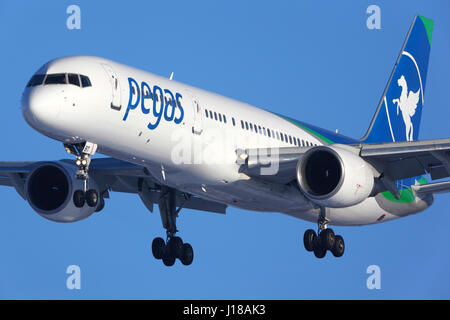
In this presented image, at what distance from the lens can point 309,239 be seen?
37938mm

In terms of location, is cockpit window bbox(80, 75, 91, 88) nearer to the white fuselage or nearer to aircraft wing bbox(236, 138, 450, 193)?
the white fuselage

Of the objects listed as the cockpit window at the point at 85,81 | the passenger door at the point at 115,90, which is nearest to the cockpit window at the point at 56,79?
the cockpit window at the point at 85,81

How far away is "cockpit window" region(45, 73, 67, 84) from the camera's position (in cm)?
2984

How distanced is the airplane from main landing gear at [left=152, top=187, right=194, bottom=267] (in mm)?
40

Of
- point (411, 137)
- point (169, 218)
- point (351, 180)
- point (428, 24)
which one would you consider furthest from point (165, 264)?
point (428, 24)

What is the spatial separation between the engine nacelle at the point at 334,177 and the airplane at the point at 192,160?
3cm

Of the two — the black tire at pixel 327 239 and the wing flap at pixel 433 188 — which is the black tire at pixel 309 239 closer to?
the black tire at pixel 327 239

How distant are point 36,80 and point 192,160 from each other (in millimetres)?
5875

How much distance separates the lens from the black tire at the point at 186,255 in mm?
40031

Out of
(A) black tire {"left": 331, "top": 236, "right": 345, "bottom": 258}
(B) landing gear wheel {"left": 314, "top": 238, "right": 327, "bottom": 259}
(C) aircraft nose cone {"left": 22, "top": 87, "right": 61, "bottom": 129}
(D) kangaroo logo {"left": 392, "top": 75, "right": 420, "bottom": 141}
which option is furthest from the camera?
(D) kangaroo logo {"left": 392, "top": 75, "right": 420, "bottom": 141}

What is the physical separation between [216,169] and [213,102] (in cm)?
256

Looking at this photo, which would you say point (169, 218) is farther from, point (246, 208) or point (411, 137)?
point (411, 137)

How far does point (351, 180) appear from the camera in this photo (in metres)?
33.2

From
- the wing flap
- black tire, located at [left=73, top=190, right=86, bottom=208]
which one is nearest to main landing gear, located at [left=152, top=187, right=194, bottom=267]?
black tire, located at [left=73, top=190, right=86, bottom=208]
